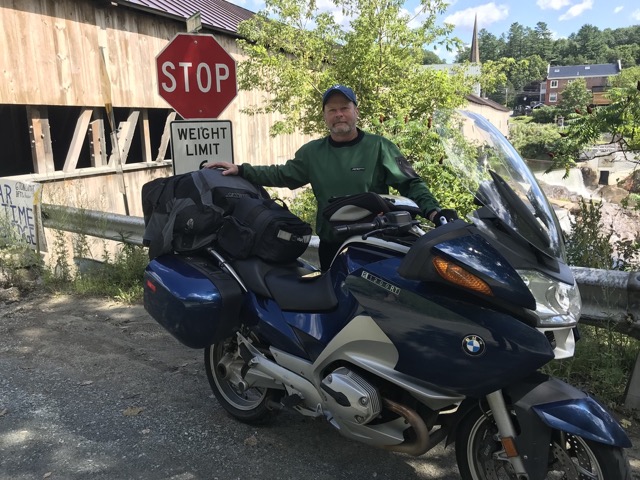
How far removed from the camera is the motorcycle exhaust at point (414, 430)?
2332mm

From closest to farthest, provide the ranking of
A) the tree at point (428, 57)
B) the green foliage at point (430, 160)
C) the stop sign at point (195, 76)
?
1. the stop sign at point (195, 76)
2. the green foliage at point (430, 160)
3. the tree at point (428, 57)

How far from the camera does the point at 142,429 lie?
3.35m

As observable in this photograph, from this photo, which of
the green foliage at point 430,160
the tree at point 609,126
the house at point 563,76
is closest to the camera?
the tree at point 609,126

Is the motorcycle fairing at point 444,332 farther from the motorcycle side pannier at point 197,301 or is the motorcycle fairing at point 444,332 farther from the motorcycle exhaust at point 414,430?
the motorcycle side pannier at point 197,301

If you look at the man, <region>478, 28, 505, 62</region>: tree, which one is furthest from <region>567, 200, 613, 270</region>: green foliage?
<region>478, 28, 505, 62</region>: tree

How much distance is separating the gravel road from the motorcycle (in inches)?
15.2

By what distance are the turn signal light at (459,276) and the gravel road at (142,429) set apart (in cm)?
129

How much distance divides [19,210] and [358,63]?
18.2 feet

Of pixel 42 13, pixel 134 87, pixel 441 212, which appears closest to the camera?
pixel 441 212

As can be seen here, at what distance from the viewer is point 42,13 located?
889 cm

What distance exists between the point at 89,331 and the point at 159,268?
224cm

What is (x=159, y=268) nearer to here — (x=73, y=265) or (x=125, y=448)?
(x=125, y=448)

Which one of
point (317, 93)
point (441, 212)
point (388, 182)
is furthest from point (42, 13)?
point (441, 212)

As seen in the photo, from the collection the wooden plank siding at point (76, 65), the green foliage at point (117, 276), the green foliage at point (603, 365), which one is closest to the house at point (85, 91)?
the wooden plank siding at point (76, 65)
